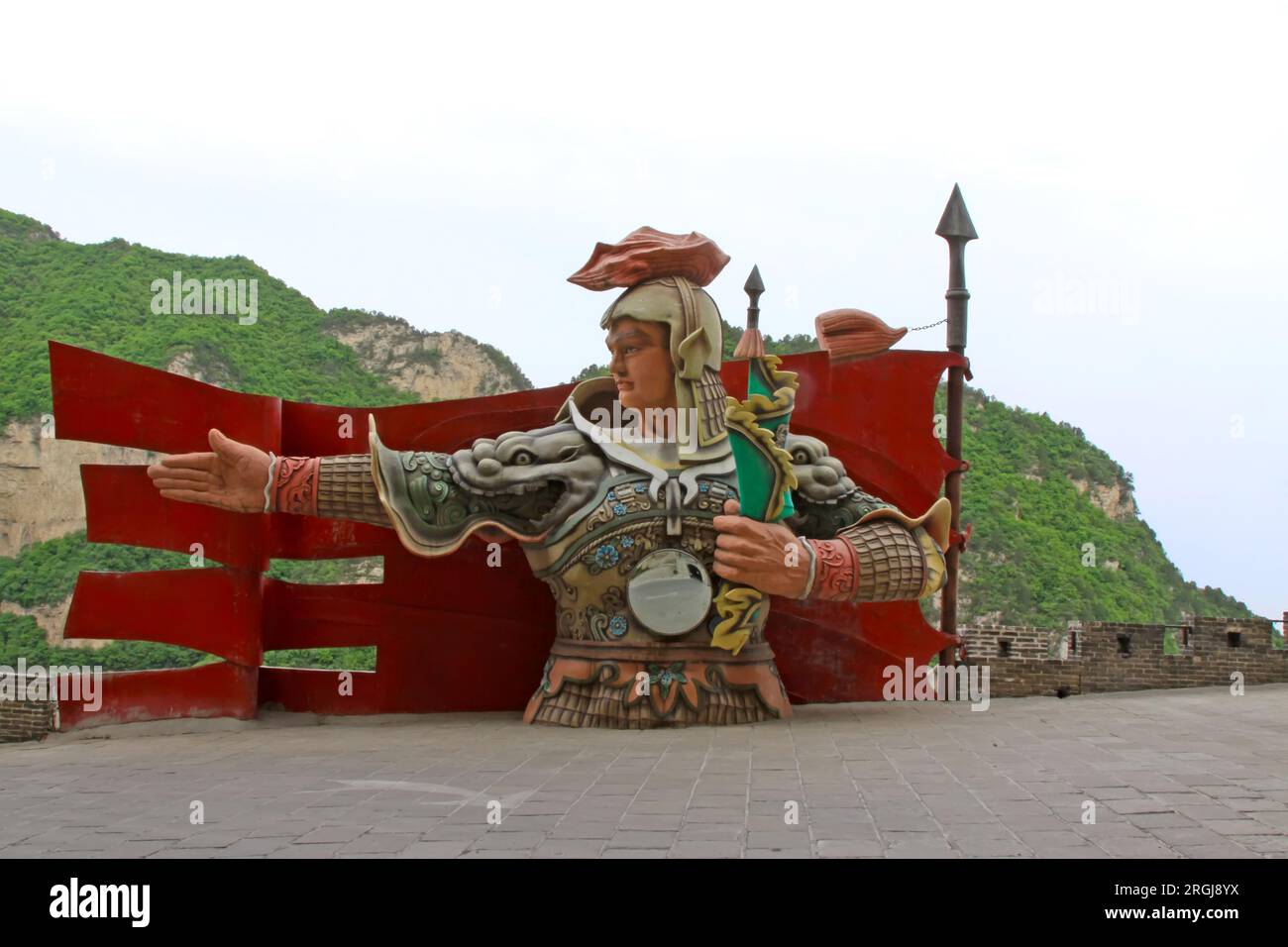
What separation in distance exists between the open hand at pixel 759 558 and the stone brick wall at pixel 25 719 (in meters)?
3.87

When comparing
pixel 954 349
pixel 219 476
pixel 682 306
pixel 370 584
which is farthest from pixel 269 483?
pixel 954 349

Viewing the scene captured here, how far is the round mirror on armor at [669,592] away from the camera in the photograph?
21.5ft

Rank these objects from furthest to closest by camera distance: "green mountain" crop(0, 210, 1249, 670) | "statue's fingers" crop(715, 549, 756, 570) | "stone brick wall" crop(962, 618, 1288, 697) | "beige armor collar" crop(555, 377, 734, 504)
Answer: "green mountain" crop(0, 210, 1249, 670)
"stone brick wall" crop(962, 618, 1288, 697)
"beige armor collar" crop(555, 377, 734, 504)
"statue's fingers" crop(715, 549, 756, 570)

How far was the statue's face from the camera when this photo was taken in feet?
22.6

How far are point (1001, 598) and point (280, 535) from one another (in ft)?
35.7

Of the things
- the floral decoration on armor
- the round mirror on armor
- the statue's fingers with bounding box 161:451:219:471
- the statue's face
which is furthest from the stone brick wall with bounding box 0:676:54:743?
the statue's face

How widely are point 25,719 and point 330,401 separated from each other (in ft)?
36.9

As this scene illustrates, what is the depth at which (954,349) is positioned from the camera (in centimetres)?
840

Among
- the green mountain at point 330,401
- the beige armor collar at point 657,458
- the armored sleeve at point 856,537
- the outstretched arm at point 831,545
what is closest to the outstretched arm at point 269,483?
the beige armor collar at point 657,458

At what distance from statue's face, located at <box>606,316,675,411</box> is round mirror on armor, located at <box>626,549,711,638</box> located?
2.93ft

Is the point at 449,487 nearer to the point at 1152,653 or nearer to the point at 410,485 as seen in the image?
the point at 410,485

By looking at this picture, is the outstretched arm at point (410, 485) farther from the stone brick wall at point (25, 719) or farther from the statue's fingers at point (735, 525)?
the stone brick wall at point (25, 719)

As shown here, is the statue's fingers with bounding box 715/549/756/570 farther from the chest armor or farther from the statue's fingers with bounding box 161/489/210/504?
the statue's fingers with bounding box 161/489/210/504

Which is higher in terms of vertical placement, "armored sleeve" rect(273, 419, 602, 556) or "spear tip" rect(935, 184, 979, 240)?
"spear tip" rect(935, 184, 979, 240)
